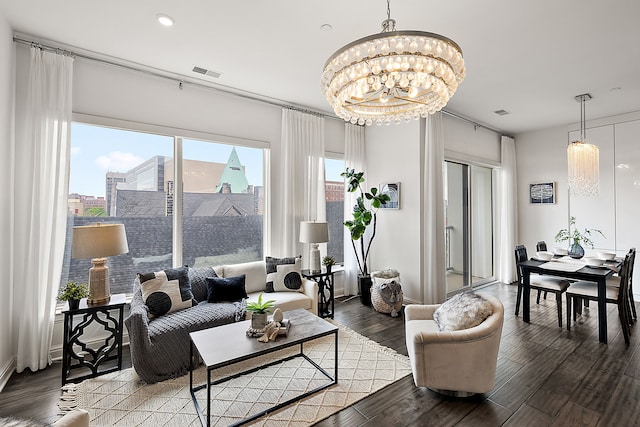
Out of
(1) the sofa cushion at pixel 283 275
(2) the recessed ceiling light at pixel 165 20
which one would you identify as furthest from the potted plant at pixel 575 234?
(2) the recessed ceiling light at pixel 165 20

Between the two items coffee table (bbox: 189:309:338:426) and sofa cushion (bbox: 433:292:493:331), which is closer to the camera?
coffee table (bbox: 189:309:338:426)

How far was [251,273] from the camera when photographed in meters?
3.79

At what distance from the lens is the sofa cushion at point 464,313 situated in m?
2.32

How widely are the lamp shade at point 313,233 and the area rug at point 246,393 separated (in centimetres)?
151

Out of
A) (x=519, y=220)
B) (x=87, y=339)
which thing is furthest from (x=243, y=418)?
(x=519, y=220)

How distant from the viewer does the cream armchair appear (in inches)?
85.7

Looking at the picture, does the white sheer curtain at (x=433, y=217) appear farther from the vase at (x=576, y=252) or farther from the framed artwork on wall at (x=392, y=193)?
the vase at (x=576, y=252)

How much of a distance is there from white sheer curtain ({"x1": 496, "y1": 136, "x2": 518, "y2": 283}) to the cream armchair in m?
4.32

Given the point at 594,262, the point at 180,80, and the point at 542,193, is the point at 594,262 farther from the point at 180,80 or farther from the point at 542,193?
the point at 180,80

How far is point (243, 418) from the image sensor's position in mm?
2109

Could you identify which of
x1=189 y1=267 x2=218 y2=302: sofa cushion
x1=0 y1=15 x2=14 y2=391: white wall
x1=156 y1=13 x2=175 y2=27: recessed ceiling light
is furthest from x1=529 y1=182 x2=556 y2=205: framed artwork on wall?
x1=0 y1=15 x2=14 y2=391: white wall

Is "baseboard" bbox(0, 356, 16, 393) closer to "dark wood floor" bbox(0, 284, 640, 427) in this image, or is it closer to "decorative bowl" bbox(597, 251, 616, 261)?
"dark wood floor" bbox(0, 284, 640, 427)

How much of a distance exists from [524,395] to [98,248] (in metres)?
3.72

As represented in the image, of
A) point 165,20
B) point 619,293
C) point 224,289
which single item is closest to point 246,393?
point 224,289
